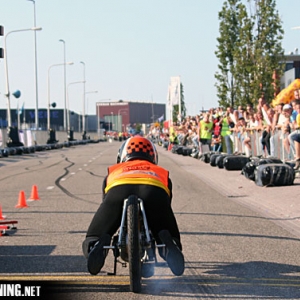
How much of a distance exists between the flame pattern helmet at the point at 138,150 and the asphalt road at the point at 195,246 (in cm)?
113

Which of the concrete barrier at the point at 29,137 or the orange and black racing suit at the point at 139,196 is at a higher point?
the orange and black racing suit at the point at 139,196

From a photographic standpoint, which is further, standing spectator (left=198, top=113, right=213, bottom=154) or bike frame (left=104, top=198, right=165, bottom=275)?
standing spectator (left=198, top=113, right=213, bottom=154)

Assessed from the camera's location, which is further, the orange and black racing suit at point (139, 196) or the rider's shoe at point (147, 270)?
the rider's shoe at point (147, 270)

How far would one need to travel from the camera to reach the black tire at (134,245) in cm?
639

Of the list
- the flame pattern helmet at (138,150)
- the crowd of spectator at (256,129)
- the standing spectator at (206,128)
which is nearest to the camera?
the flame pattern helmet at (138,150)

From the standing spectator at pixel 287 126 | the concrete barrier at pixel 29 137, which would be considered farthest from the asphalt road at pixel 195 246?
the concrete barrier at pixel 29 137

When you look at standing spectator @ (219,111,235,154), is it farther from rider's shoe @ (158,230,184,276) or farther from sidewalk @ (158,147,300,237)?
rider's shoe @ (158,230,184,276)

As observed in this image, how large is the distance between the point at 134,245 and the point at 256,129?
1962 centimetres

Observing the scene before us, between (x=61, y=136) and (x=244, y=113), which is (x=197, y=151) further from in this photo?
(x=61, y=136)

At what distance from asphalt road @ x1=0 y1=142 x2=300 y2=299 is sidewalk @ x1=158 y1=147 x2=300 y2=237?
0.8 inches

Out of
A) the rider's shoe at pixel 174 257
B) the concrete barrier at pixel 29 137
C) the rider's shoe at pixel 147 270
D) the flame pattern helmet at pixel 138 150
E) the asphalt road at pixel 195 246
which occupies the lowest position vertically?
the concrete barrier at pixel 29 137

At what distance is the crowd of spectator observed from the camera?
20.6 m

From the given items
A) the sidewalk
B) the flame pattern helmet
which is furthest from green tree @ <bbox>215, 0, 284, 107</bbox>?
the flame pattern helmet

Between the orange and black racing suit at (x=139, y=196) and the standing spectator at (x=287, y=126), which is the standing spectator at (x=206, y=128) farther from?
the orange and black racing suit at (x=139, y=196)
